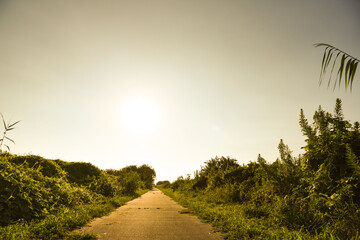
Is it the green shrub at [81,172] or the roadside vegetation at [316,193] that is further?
the green shrub at [81,172]

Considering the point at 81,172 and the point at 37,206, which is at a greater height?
the point at 81,172

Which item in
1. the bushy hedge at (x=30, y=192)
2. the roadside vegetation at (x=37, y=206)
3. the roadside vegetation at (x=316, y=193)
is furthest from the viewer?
the bushy hedge at (x=30, y=192)

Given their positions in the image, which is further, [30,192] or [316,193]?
[30,192]

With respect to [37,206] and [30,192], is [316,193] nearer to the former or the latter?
[37,206]

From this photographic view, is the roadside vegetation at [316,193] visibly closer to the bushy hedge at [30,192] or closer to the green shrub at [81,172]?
the bushy hedge at [30,192]

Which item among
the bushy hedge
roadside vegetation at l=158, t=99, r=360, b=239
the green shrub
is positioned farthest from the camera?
the green shrub

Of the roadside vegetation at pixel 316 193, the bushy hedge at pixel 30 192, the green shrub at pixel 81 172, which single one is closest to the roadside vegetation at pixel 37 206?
the bushy hedge at pixel 30 192

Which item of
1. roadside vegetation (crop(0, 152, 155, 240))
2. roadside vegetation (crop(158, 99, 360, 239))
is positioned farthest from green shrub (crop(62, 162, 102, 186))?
roadside vegetation (crop(158, 99, 360, 239))

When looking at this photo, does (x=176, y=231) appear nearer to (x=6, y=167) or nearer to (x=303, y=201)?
(x=303, y=201)

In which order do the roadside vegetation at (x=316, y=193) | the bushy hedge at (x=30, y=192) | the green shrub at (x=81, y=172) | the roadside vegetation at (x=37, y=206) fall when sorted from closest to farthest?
1. the roadside vegetation at (x=316, y=193)
2. the roadside vegetation at (x=37, y=206)
3. the bushy hedge at (x=30, y=192)
4. the green shrub at (x=81, y=172)

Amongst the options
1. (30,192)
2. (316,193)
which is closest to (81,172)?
(30,192)

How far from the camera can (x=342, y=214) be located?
162 inches

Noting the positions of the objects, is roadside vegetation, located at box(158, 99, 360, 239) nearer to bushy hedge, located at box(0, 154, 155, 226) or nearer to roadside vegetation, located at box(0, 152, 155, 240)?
roadside vegetation, located at box(0, 152, 155, 240)

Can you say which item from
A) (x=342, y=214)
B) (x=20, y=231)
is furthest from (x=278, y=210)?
(x=20, y=231)
